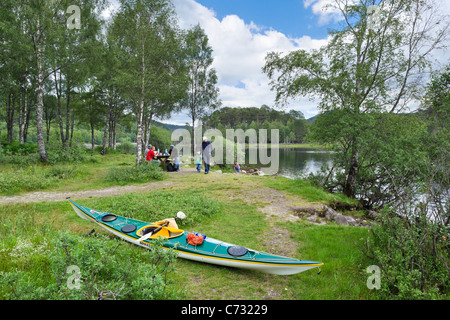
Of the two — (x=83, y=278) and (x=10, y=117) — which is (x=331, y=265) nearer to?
(x=83, y=278)

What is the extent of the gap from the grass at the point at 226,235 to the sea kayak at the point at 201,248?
27 centimetres

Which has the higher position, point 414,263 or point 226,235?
point 414,263

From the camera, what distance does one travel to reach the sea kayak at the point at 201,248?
4012mm

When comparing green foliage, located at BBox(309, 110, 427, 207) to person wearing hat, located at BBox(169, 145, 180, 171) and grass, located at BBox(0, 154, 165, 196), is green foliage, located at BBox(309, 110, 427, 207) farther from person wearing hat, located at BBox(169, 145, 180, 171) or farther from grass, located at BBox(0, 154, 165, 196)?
grass, located at BBox(0, 154, 165, 196)

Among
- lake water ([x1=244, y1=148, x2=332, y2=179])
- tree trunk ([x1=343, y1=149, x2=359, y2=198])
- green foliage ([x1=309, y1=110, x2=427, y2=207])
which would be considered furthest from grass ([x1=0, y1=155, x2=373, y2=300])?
lake water ([x1=244, y1=148, x2=332, y2=179])

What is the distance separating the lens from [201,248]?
4762 mm

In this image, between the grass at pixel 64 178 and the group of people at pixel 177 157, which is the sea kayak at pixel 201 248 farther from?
the group of people at pixel 177 157

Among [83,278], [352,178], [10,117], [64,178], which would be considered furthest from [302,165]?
[10,117]

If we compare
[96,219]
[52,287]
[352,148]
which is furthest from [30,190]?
[352,148]

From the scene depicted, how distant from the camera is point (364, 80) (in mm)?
10445

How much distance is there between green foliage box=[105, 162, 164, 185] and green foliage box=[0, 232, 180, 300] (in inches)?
324

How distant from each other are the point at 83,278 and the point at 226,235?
3.67m

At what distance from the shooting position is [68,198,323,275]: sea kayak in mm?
4012
